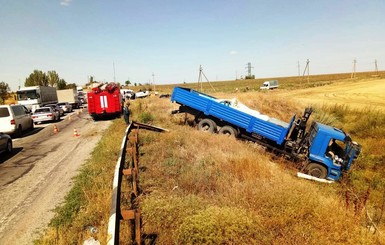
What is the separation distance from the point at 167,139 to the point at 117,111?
446 inches

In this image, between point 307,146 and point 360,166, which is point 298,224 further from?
point 360,166

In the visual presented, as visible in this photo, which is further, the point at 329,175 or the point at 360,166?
the point at 360,166

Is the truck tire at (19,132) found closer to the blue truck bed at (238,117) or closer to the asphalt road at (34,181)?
the asphalt road at (34,181)

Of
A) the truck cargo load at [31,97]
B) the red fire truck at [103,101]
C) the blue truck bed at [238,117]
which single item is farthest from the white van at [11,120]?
the truck cargo load at [31,97]

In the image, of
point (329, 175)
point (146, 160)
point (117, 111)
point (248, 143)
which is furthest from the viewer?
point (117, 111)

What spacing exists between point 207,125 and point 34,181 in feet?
28.9

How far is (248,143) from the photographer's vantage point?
12.9 m

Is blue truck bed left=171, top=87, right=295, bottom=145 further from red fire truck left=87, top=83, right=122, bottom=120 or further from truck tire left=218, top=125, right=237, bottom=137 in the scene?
red fire truck left=87, top=83, right=122, bottom=120

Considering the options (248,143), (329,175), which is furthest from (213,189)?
(248,143)

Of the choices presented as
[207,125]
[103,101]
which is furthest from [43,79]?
[207,125]

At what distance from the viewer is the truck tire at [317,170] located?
9992mm

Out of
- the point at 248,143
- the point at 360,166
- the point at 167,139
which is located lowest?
the point at 360,166

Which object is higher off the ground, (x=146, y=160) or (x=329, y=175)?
(x=146, y=160)

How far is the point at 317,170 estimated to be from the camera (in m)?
10.0
